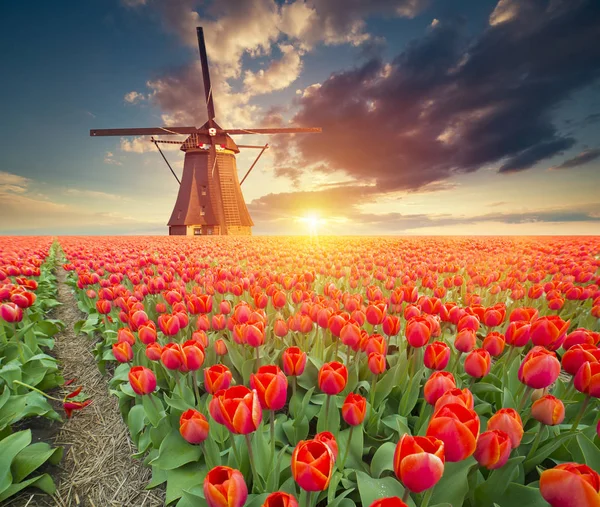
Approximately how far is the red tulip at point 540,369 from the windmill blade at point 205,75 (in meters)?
35.2

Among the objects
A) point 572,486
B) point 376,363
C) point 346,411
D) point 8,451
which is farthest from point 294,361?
point 8,451

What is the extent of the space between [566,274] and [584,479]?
18.9ft

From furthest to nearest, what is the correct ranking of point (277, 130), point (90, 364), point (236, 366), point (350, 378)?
point (277, 130) → point (90, 364) → point (236, 366) → point (350, 378)

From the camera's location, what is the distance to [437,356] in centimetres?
199

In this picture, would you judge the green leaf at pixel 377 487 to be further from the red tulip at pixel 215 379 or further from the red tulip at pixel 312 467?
the red tulip at pixel 215 379

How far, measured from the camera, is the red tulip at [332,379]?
1.66m

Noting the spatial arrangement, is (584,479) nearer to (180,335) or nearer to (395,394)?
(395,394)

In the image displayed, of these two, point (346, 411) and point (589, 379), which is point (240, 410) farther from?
point (589, 379)

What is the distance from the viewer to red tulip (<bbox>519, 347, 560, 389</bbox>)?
164 cm

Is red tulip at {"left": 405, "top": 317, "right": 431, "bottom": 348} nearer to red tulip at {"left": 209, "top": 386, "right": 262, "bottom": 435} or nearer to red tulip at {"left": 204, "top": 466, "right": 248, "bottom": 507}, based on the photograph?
red tulip at {"left": 209, "top": 386, "right": 262, "bottom": 435}

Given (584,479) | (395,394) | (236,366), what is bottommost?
(395,394)

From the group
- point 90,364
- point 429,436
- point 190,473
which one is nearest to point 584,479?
point 429,436

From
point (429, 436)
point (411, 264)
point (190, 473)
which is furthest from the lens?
point (411, 264)

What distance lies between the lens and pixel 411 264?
6570 millimetres
